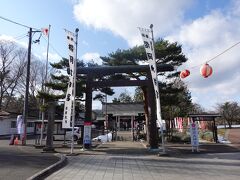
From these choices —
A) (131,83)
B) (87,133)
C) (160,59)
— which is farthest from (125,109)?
(87,133)

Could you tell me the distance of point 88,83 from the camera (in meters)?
19.5

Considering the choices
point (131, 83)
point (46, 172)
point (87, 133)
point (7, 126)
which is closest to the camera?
point (46, 172)

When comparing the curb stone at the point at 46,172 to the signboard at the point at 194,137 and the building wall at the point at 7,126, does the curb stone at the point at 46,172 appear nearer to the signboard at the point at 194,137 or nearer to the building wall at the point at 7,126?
the signboard at the point at 194,137

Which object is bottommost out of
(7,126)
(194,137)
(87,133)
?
(194,137)

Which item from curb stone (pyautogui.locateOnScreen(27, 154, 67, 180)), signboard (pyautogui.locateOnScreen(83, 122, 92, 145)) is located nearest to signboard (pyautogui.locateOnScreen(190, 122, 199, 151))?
signboard (pyautogui.locateOnScreen(83, 122, 92, 145))

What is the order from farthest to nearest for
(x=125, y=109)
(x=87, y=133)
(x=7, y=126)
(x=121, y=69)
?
1. (x=7, y=126)
2. (x=125, y=109)
3. (x=121, y=69)
4. (x=87, y=133)

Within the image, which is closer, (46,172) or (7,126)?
(46,172)

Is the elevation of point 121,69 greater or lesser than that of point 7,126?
greater

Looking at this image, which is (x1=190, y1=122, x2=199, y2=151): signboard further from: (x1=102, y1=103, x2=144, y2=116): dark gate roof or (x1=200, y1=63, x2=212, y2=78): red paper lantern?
(x1=102, y1=103, x2=144, y2=116): dark gate roof

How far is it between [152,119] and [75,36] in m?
7.13

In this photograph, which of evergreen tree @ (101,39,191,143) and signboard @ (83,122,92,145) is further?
evergreen tree @ (101,39,191,143)

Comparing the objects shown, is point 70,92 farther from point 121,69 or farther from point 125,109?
point 125,109

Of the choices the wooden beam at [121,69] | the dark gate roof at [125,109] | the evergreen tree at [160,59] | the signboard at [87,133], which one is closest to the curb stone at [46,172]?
the signboard at [87,133]

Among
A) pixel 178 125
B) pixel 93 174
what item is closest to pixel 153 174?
pixel 93 174
